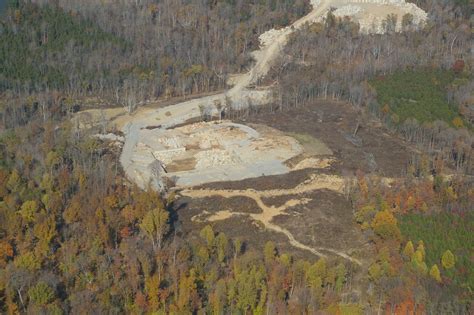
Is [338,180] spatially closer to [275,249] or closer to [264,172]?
[264,172]

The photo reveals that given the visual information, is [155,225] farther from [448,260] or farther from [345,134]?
[345,134]

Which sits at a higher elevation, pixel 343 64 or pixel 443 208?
pixel 343 64

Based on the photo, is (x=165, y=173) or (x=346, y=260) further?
(x=165, y=173)

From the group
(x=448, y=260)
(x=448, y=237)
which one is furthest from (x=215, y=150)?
(x=448, y=260)

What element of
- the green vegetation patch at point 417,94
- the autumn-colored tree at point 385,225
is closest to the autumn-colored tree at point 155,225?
the autumn-colored tree at point 385,225

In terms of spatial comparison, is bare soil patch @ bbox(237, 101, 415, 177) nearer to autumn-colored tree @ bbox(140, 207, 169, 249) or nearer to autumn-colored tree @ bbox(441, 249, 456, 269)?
autumn-colored tree @ bbox(441, 249, 456, 269)

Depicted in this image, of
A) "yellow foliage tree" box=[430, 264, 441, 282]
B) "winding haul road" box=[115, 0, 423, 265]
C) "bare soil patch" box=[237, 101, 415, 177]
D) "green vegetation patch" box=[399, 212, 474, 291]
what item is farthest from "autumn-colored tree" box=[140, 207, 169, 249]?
"bare soil patch" box=[237, 101, 415, 177]

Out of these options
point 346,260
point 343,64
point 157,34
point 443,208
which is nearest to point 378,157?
point 443,208
